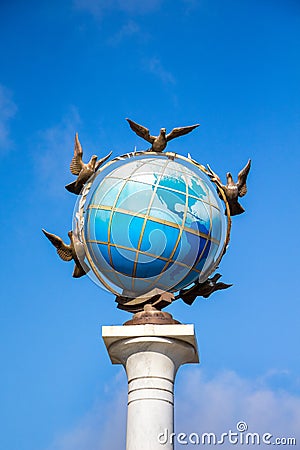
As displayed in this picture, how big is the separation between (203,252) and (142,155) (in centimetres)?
204

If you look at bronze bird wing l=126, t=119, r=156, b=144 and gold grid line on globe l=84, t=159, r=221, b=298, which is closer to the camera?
gold grid line on globe l=84, t=159, r=221, b=298

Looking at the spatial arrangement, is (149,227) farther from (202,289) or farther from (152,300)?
(202,289)

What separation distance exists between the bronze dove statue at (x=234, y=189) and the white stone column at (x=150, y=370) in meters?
2.48

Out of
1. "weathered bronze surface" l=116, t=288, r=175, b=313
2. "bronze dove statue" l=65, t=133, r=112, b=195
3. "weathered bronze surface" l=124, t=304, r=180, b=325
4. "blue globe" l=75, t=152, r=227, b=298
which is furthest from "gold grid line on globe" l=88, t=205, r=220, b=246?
"weathered bronze surface" l=124, t=304, r=180, b=325

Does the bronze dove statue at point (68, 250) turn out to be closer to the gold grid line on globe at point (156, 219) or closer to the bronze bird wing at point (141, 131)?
the gold grid line on globe at point (156, 219)

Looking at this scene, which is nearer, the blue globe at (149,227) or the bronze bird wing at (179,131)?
the blue globe at (149,227)

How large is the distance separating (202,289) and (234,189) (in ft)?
6.00

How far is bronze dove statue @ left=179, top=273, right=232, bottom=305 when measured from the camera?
580 inches

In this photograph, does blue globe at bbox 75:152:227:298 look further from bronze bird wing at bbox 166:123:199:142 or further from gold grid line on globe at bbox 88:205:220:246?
bronze bird wing at bbox 166:123:199:142

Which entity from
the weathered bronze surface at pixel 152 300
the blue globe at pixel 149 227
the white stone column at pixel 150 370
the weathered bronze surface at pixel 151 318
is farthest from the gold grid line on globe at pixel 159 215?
the white stone column at pixel 150 370

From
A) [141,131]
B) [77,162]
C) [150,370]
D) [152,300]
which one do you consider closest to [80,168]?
[77,162]

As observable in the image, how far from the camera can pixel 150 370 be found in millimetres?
13633

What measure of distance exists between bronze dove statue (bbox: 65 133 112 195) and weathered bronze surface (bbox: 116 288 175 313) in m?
2.17

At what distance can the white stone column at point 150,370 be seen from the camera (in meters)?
13.2
